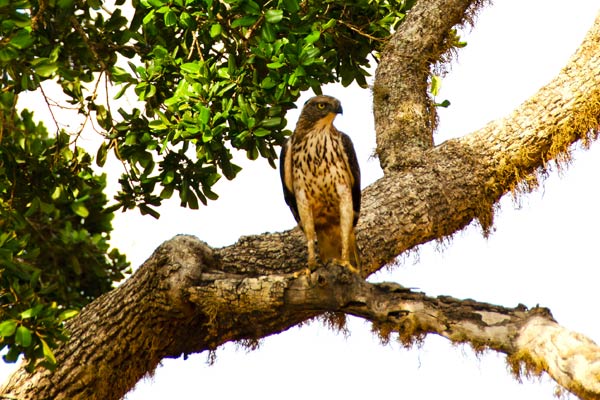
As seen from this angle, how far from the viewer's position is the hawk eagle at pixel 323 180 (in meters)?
5.79

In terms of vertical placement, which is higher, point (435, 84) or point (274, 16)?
point (435, 84)

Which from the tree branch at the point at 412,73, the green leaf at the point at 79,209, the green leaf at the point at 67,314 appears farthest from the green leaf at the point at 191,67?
the green leaf at the point at 67,314

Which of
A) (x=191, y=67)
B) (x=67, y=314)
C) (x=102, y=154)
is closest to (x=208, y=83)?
(x=191, y=67)

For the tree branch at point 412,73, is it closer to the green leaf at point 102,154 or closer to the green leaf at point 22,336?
the green leaf at point 102,154

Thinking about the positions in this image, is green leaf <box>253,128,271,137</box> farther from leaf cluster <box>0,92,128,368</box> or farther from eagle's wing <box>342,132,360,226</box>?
leaf cluster <box>0,92,128,368</box>

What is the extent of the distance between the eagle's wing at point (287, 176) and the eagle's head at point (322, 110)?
0.73ft

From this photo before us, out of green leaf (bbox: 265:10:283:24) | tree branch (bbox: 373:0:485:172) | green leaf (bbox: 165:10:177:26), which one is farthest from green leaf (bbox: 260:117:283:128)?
tree branch (bbox: 373:0:485:172)

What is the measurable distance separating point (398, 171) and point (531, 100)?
3.85 ft

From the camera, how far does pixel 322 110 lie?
237 inches

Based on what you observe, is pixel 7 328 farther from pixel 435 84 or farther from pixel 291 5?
pixel 435 84

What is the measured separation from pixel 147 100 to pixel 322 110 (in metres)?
1.33

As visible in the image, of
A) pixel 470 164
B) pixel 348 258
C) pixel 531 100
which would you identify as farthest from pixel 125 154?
pixel 531 100

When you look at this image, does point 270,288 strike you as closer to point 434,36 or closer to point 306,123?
point 306,123

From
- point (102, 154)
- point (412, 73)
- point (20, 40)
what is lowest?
point (20, 40)
